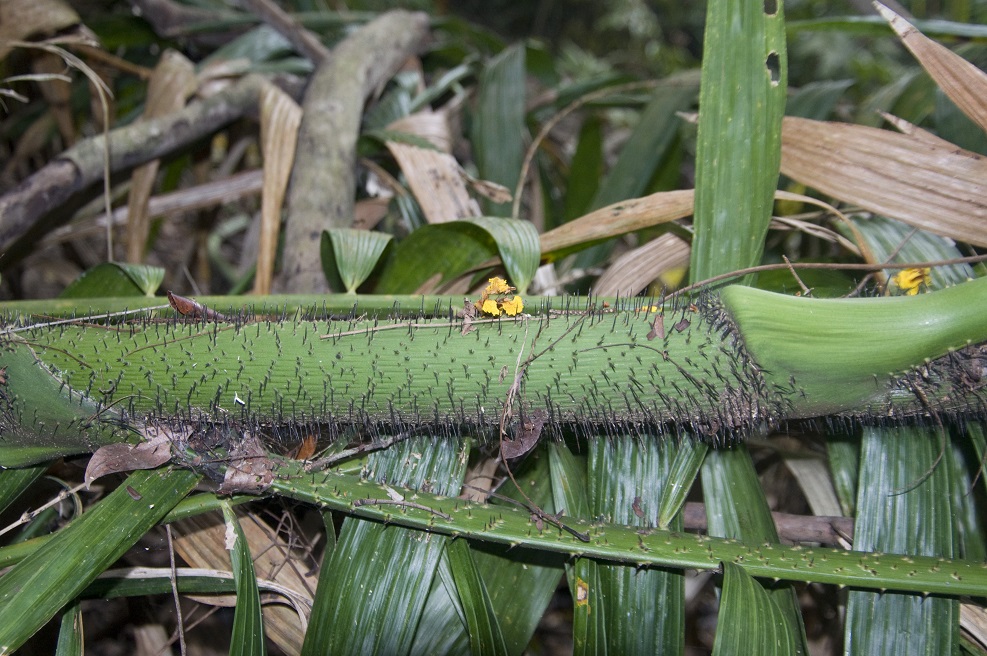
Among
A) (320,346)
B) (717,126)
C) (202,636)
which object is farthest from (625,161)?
(202,636)

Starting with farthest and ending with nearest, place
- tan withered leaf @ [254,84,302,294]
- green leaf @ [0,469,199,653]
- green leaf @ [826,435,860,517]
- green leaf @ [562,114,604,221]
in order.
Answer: green leaf @ [562,114,604,221] < tan withered leaf @ [254,84,302,294] < green leaf @ [826,435,860,517] < green leaf @ [0,469,199,653]

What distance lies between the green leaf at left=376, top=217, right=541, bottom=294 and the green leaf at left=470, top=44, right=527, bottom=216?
333 millimetres

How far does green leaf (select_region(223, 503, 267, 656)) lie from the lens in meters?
0.67

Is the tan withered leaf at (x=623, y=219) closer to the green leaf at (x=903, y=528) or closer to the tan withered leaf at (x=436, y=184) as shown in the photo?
the tan withered leaf at (x=436, y=184)

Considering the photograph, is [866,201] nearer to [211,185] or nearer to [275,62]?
[211,185]

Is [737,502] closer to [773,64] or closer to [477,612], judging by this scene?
[477,612]

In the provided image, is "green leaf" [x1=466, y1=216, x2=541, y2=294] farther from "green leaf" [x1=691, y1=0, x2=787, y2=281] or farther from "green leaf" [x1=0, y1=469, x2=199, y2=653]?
"green leaf" [x1=0, y1=469, x2=199, y2=653]

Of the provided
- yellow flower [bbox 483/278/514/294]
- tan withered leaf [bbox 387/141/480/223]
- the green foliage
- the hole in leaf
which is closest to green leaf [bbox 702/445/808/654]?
the green foliage

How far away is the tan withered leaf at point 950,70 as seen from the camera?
78cm

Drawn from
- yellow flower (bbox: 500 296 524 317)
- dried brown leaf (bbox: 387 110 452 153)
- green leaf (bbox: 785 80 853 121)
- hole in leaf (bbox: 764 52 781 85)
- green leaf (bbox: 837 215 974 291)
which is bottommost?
yellow flower (bbox: 500 296 524 317)

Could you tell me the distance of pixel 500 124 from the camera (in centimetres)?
142

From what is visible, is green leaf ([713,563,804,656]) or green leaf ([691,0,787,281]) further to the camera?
green leaf ([691,0,787,281])

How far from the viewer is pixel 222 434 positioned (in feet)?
2.38

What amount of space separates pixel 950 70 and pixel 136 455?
0.99 metres
